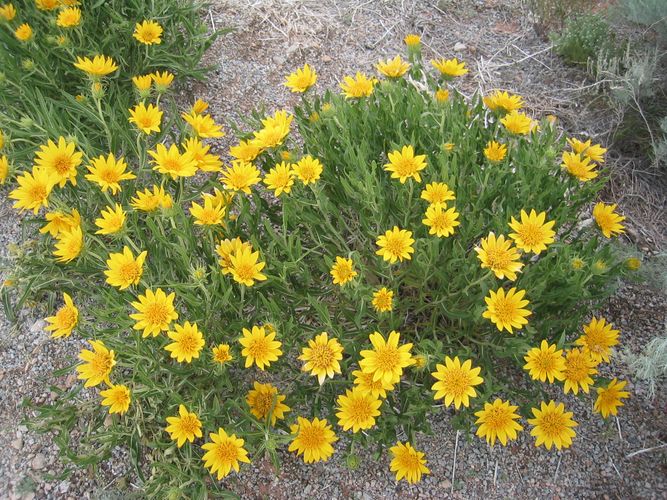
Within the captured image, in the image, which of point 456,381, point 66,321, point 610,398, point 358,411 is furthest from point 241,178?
point 610,398

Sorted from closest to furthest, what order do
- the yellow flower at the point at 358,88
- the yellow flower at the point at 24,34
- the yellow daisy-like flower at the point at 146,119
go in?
the yellow daisy-like flower at the point at 146,119, the yellow flower at the point at 358,88, the yellow flower at the point at 24,34

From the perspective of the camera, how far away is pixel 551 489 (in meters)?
2.11

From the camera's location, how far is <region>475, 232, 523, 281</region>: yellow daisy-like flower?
5.93 feet

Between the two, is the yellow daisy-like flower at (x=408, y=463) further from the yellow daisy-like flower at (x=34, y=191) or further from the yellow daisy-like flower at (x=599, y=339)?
the yellow daisy-like flower at (x=34, y=191)

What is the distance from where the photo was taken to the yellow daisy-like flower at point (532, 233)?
1.85m

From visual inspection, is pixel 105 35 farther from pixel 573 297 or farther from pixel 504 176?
pixel 573 297

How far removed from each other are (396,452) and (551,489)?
64 centimetres

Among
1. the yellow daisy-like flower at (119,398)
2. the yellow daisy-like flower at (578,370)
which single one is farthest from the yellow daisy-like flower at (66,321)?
the yellow daisy-like flower at (578,370)

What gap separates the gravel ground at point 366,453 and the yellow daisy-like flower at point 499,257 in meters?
0.58

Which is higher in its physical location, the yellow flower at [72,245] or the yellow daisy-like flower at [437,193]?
the yellow daisy-like flower at [437,193]

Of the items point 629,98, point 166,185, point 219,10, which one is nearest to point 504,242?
point 166,185

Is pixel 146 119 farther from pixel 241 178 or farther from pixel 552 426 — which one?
pixel 552 426

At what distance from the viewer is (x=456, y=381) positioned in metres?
1.83

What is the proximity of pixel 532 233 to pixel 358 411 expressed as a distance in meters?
0.77
